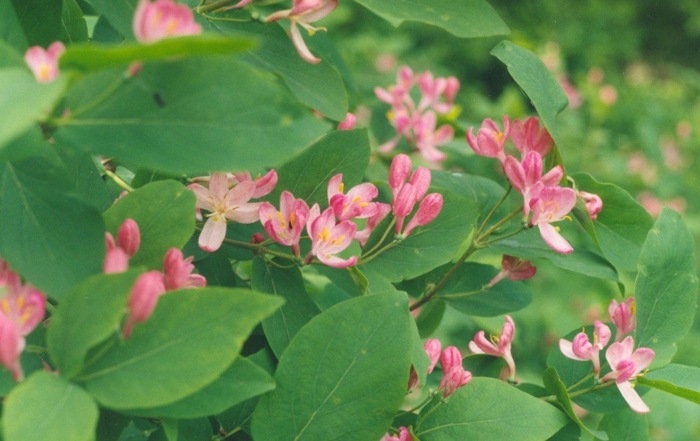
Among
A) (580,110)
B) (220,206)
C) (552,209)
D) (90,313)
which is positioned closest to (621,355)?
(552,209)

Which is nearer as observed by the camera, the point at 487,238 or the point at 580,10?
the point at 487,238

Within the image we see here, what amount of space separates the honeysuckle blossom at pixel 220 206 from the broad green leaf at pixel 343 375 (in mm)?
120

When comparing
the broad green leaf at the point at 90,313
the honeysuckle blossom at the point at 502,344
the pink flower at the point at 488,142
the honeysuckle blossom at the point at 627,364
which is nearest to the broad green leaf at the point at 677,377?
the honeysuckle blossom at the point at 627,364

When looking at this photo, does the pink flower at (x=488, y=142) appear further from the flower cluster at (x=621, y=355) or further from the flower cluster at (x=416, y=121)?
the flower cluster at (x=416, y=121)

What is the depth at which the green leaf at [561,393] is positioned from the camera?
0.72m

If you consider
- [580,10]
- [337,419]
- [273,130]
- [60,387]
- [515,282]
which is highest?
[273,130]

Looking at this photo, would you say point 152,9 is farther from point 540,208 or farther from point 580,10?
point 580,10

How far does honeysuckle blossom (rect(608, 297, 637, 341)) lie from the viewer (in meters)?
0.77

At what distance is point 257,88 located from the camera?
19.2 inches

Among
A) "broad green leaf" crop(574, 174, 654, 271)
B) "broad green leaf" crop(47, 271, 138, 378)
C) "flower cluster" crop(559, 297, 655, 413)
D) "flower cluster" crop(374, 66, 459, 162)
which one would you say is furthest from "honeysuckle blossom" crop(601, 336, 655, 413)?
"flower cluster" crop(374, 66, 459, 162)

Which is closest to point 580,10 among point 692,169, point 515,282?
point 692,169

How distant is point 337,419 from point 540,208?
0.84ft

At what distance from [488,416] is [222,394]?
0.23 metres

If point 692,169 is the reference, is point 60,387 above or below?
above
